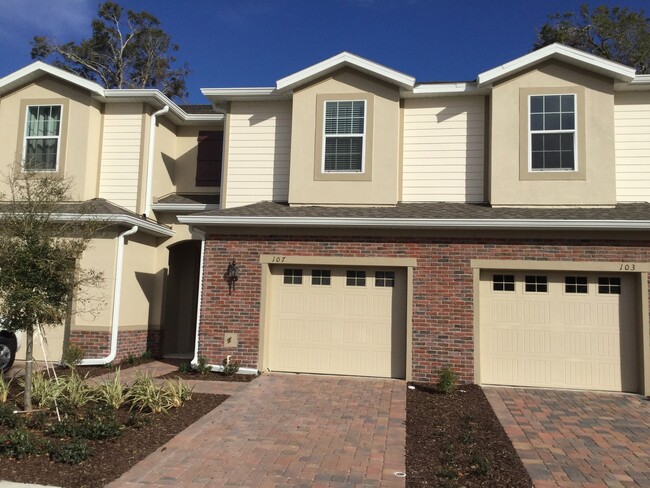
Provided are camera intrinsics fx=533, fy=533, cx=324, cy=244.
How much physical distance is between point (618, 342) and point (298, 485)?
7121 millimetres

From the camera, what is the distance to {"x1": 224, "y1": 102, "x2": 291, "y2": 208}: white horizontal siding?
40.7 ft

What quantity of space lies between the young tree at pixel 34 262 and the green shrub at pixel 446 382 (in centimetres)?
607

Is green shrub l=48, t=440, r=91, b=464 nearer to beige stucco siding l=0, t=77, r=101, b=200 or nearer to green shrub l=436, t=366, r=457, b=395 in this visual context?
green shrub l=436, t=366, r=457, b=395

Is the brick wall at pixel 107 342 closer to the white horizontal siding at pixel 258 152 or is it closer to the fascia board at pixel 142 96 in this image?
the white horizontal siding at pixel 258 152

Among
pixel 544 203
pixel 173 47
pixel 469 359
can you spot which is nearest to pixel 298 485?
pixel 469 359

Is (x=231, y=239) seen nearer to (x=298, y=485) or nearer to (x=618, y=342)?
(x=298, y=485)

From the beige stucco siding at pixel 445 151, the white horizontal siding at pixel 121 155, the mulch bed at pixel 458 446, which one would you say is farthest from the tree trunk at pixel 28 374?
the beige stucco siding at pixel 445 151

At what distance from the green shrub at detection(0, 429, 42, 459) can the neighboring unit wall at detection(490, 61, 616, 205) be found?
29.5 feet

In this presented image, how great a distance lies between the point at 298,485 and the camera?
5.39 m

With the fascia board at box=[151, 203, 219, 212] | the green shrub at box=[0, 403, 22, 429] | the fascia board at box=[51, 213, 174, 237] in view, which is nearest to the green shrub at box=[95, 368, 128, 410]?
the green shrub at box=[0, 403, 22, 429]

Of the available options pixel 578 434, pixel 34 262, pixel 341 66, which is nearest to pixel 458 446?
pixel 578 434

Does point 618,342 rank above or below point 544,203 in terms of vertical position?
below

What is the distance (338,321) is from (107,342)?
196 inches

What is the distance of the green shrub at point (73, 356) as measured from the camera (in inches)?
422
